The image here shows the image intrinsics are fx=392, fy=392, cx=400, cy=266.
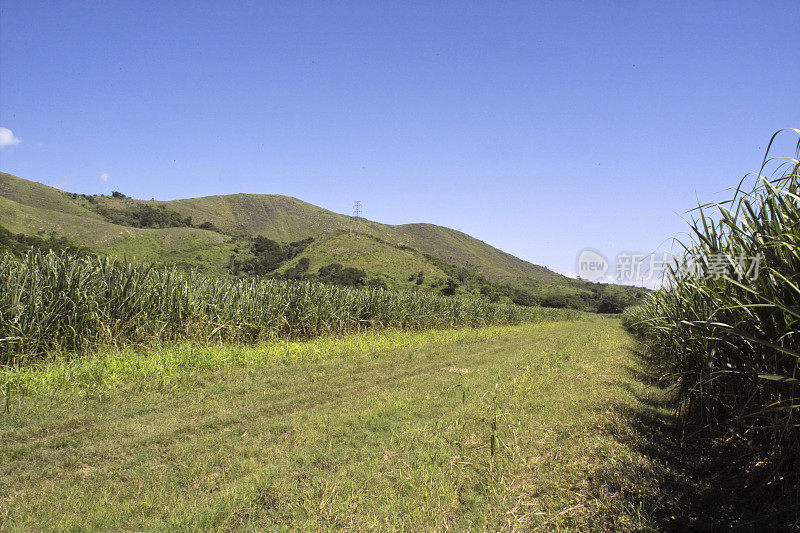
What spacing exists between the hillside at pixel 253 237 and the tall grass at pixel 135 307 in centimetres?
126

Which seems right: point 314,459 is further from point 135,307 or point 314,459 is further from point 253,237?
point 253,237

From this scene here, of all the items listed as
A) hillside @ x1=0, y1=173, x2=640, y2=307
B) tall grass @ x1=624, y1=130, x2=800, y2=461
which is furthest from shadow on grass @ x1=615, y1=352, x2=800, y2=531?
hillside @ x1=0, y1=173, x2=640, y2=307

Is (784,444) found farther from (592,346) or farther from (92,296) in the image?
(592,346)

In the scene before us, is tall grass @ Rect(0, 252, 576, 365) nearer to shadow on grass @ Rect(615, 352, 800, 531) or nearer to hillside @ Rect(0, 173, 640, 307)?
hillside @ Rect(0, 173, 640, 307)

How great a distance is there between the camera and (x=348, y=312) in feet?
53.1

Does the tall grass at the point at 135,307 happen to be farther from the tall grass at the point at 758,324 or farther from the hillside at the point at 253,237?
the tall grass at the point at 758,324

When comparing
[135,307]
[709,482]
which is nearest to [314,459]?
[709,482]

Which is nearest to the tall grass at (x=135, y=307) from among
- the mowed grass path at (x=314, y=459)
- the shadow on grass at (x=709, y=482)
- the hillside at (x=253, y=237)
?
the hillside at (x=253, y=237)

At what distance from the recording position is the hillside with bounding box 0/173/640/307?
5834cm

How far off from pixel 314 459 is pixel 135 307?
7360 millimetres

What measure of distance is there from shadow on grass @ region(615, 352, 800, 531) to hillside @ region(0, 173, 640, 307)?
11.3m

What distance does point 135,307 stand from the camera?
9.15 m

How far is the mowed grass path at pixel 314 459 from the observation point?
3.05 m

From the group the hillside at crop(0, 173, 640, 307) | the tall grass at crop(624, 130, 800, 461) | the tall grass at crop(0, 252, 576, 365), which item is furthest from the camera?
the hillside at crop(0, 173, 640, 307)
